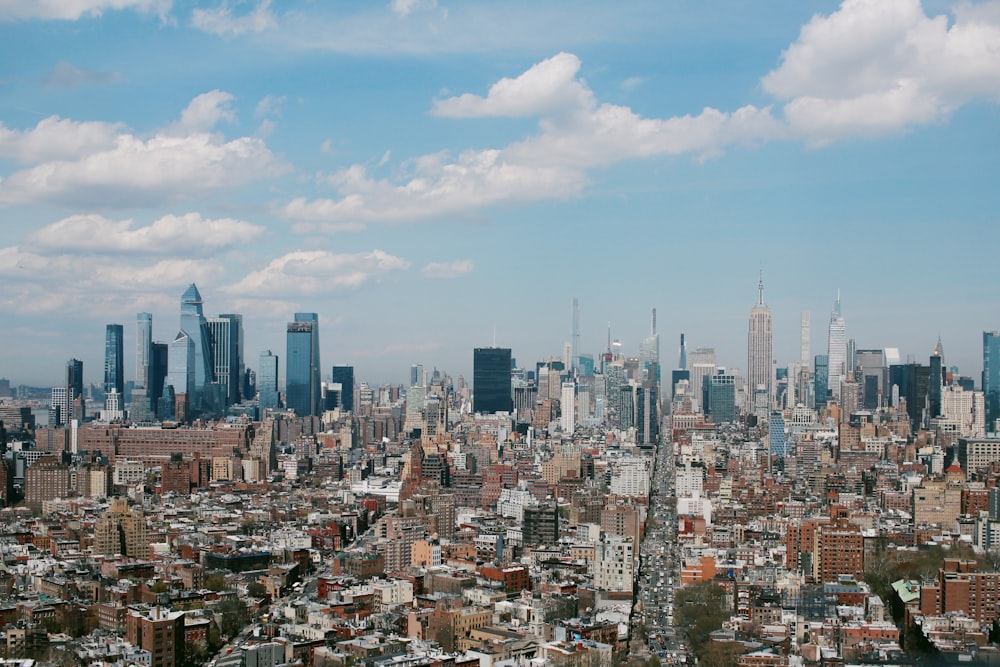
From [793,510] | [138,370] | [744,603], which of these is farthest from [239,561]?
[138,370]

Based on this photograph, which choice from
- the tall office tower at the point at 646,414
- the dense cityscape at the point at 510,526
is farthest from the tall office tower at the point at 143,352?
the tall office tower at the point at 646,414

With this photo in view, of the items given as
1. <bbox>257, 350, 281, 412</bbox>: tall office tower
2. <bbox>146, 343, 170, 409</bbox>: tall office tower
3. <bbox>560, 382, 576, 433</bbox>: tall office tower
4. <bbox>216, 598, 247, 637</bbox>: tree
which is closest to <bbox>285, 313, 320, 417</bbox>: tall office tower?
<bbox>257, 350, 281, 412</bbox>: tall office tower

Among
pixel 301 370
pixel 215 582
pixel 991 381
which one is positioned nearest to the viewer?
pixel 215 582

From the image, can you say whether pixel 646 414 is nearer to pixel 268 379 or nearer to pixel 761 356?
pixel 761 356

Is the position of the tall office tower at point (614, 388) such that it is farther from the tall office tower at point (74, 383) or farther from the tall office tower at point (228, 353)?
the tall office tower at point (74, 383)

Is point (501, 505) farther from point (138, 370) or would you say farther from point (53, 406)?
point (138, 370)

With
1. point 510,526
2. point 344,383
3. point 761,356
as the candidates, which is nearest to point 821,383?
point 761,356
